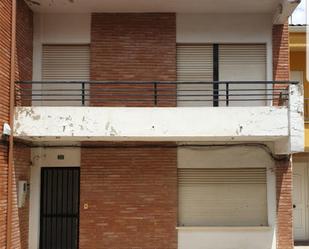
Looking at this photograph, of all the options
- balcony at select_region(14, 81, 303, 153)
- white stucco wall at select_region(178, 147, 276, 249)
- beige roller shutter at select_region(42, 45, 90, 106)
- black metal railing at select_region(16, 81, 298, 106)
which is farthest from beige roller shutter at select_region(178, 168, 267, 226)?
beige roller shutter at select_region(42, 45, 90, 106)

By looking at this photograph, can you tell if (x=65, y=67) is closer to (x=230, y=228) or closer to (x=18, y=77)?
(x=18, y=77)

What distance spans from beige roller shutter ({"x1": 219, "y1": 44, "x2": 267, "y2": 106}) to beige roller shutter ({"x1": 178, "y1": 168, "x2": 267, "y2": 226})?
1791 mm

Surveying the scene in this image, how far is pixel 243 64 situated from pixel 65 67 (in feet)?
14.1

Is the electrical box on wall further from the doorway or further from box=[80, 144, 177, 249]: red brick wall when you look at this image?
the doorway

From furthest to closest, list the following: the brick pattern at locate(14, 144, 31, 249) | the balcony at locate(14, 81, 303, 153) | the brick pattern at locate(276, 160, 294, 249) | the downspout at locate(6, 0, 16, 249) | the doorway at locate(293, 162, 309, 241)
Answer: the doorway at locate(293, 162, 309, 241), the brick pattern at locate(276, 160, 294, 249), the brick pattern at locate(14, 144, 31, 249), the balcony at locate(14, 81, 303, 153), the downspout at locate(6, 0, 16, 249)

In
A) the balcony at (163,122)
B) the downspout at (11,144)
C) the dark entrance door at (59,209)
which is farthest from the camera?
the dark entrance door at (59,209)

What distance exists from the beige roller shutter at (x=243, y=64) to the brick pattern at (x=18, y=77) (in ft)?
15.2

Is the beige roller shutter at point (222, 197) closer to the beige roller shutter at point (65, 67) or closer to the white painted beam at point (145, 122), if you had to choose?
the white painted beam at point (145, 122)

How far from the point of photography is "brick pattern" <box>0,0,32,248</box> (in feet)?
34.4

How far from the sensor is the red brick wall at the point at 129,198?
12.2 meters

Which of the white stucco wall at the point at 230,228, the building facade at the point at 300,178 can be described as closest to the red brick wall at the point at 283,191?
the white stucco wall at the point at 230,228

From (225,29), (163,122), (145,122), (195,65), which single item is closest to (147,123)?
(145,122)

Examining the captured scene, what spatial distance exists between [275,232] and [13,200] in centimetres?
598

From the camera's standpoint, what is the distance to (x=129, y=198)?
1230 cm
